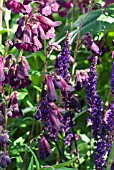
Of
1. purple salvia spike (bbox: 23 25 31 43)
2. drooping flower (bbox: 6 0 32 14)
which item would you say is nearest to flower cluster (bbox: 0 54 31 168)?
purple salvia spike (bbox: 23 25 31 43)

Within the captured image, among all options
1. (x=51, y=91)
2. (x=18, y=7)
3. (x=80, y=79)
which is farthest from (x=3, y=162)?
(x=18, y=7)

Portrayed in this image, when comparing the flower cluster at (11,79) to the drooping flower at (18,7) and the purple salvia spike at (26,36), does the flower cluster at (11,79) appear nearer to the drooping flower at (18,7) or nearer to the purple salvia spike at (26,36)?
the purple salvia spike at (26,36)

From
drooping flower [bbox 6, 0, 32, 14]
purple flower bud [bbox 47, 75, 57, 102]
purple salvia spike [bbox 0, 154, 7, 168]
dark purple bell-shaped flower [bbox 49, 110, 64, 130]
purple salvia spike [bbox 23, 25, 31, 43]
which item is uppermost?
drooping flower [bbox 6, 0, 32, 14]

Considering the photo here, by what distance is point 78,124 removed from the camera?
316 cm

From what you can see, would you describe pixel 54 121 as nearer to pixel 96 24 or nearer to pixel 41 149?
pixel 41 149

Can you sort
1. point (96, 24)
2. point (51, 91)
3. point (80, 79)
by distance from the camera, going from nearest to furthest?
1. point (51, 91)
2. point (80, 79)
3. point (96, 24)

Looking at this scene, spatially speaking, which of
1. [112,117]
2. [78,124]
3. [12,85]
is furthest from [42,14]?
[78,124]

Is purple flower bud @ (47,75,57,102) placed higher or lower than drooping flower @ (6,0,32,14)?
lower

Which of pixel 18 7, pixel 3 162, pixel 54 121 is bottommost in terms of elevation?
pixel 3 162

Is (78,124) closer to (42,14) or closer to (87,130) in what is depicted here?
(87,130)

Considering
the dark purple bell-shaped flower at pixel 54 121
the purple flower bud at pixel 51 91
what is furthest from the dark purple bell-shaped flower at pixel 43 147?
the purple flower bud at pixel 51 91

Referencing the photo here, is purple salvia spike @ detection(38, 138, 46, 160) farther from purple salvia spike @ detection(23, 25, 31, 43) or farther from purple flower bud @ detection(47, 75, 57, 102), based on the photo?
purple salvia spike @ detection(23, 25, 31, 43)

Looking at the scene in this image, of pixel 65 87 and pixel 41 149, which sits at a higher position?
pixel 65 87

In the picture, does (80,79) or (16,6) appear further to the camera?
(80,79)
